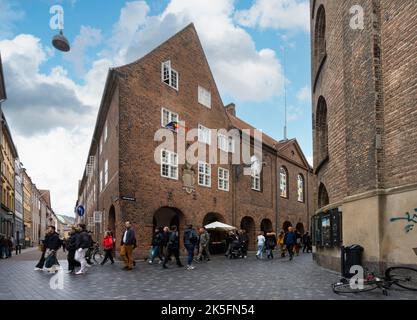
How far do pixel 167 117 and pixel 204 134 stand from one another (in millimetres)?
3654

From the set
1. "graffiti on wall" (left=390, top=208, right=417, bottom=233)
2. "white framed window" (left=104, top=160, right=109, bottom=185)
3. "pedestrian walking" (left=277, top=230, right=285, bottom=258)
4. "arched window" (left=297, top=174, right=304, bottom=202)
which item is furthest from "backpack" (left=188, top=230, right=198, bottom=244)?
"arched window" (left=297, top=174, right=304, bottom=202)

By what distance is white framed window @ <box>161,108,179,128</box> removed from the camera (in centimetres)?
2445

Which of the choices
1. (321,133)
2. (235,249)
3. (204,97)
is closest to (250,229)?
(235,249)

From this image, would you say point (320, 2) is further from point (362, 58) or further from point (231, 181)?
point (231, 181)

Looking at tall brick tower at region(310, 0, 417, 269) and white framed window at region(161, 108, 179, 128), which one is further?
white framed window at region(161, 108, 179, 128)

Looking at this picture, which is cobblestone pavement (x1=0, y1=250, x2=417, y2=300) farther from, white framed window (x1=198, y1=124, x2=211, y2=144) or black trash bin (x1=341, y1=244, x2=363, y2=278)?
white framed window (x1=198, y1=124, x2=211, y2=144)

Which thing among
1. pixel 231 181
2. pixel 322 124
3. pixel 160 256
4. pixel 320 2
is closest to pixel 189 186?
pixel 231 181

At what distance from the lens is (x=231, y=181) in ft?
98.3

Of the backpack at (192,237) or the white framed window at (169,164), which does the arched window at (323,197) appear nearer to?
the backpack at (192,237)

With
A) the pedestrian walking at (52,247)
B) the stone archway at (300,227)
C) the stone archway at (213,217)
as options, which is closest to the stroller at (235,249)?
the stone archway at (213,217)

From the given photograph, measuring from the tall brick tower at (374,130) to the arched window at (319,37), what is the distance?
10.3ft

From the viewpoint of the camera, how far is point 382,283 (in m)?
9.19

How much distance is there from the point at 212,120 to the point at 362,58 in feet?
55.1

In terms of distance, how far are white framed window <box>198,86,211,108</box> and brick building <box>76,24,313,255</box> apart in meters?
0.07
